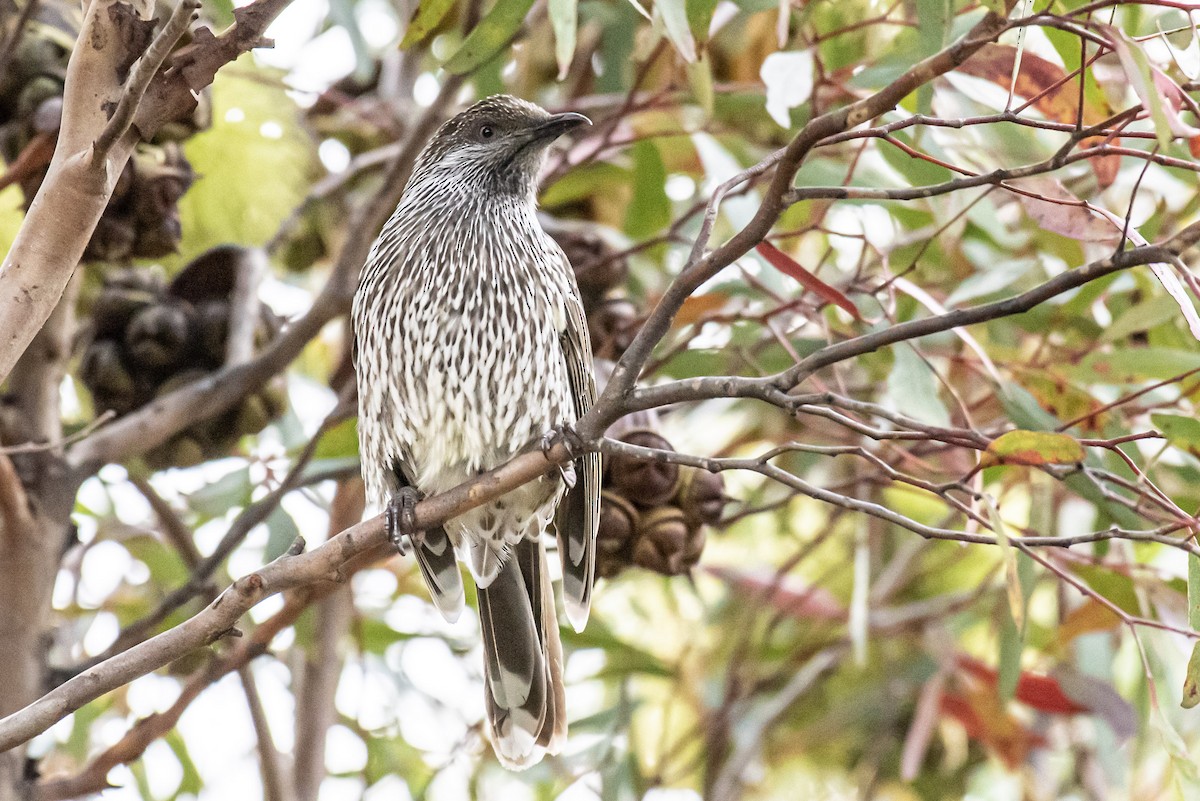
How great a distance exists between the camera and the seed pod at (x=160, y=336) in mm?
2924

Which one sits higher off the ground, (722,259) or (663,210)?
(722,259)

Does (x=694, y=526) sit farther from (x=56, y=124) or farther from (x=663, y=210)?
(x=56, y=124)

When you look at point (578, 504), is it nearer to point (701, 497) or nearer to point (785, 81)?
point (701, 497)

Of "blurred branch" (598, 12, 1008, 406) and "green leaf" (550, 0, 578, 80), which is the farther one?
"green leaf" (550, 0, 578, 80)

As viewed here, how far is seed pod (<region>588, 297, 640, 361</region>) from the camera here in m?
3.10

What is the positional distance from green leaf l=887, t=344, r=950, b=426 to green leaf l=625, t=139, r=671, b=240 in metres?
0.98

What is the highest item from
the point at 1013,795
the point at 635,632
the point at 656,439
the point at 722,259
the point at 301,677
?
the point at 722,259

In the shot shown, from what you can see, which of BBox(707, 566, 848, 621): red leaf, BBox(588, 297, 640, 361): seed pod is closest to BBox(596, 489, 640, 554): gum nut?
BBox(588, 297, 640, 361): seed pod

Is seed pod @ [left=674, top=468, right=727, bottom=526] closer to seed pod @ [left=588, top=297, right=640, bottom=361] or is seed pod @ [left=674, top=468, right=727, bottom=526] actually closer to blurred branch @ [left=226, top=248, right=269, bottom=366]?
seed pod @ [left=588, top=297, right=640, bottom=361]

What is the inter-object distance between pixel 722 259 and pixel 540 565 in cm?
152

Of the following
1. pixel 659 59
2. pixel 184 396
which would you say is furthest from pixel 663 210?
pixel 184 396

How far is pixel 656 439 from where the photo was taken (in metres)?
2.55

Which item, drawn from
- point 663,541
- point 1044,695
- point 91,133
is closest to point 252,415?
point 663,541

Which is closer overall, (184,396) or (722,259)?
(722,259)
